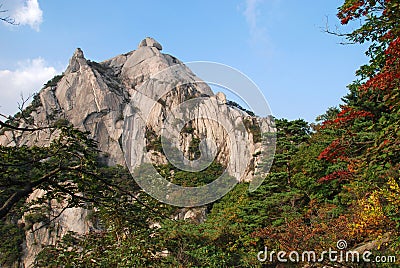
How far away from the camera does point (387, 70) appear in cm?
346

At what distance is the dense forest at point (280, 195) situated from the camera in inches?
96.6

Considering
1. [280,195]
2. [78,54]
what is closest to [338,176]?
[280,195]

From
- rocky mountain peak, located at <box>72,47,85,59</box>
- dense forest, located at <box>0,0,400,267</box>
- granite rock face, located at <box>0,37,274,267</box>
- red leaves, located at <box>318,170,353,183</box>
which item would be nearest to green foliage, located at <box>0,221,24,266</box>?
granite rock face, located at <box>0,37,274,267</box>

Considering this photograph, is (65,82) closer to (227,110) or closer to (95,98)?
(95,98)

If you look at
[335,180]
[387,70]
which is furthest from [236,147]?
[387,70]

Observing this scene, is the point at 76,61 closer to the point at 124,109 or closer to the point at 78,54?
the point at 78,54

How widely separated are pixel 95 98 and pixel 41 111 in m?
5.35

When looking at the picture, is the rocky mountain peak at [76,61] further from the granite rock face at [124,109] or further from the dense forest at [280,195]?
the dense forest at [280,195]

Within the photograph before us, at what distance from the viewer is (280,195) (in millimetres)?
9906

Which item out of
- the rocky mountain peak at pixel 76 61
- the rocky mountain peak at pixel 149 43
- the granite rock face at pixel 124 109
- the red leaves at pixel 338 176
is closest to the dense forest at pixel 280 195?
the red leaves at pixel 338 176

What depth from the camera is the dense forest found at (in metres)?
2.45

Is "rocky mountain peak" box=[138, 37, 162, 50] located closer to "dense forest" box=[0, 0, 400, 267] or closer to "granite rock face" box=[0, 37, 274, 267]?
"granite rock face" box=[0, 37, 274, 267]

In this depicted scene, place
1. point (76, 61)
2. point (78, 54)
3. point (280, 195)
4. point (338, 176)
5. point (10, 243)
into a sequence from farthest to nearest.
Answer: point (78, 54) < point (76, 61) < point (10, 243) < point (280, 195) < point (338, 176)

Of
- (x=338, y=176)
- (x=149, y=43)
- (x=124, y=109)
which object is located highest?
(x=149, y=43)
